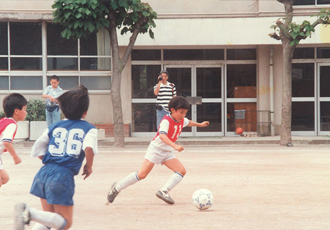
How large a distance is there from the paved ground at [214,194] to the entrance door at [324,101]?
733 centimetres

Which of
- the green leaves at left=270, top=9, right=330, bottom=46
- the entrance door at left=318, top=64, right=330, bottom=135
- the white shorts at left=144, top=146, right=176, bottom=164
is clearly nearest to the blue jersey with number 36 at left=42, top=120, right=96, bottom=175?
the white shorts at left=144, top=146, right=176, bottom=164

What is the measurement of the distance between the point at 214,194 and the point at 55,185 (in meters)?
3.94

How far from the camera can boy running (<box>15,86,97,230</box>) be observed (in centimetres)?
412

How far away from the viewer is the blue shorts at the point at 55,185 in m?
4.12

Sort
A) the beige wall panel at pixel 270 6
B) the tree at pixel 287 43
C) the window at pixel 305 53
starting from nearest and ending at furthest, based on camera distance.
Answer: the tree at pixel 287 43 < the beige wall panel at pixel 270 6 < the window at pixel 305 53

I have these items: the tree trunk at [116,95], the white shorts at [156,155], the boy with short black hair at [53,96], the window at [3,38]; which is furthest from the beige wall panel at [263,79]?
the white shorts at [156,155]

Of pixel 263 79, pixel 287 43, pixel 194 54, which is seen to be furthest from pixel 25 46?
pixel 287 43

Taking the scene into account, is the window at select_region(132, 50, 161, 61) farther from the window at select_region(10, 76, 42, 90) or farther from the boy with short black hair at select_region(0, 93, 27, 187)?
the boy with short black hair at select_region(0, 93, 27, 187)

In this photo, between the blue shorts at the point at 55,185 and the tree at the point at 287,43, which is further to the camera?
the tree at the point at 287,43

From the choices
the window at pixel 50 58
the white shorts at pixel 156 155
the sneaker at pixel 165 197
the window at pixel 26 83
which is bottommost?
the sneaker at pixel 165 197

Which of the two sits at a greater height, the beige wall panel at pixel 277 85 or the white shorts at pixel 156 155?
the beige wall panel at pixel 277 85

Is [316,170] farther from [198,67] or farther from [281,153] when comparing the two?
[198,67]

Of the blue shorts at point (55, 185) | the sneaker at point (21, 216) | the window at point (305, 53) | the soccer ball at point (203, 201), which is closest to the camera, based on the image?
the sneaker at point (21, 216)

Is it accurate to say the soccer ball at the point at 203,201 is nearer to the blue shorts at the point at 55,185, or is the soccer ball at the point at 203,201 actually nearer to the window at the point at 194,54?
the blue shorts at the point at 55,185
